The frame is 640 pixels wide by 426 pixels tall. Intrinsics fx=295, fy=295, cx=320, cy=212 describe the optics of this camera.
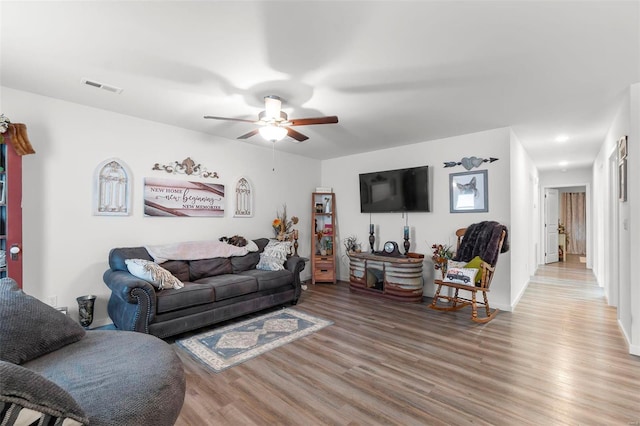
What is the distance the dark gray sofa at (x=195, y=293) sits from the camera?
2.72m

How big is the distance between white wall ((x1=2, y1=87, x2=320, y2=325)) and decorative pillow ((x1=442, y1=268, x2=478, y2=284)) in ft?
10.8

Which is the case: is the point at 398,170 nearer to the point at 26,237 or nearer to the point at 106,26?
the point at 106,26

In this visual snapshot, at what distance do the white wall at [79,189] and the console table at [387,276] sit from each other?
239 cm

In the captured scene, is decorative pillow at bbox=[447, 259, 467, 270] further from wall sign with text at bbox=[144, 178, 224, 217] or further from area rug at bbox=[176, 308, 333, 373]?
wall sign with text at bbox=[144, 178, 224, 217]

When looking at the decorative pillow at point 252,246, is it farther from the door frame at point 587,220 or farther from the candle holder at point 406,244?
the door frame at point 587,220

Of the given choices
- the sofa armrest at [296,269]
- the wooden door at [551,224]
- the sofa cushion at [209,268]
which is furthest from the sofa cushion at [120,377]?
the wooden door at [551,224]

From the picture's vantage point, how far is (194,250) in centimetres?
375

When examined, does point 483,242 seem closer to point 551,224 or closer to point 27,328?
point 27,328

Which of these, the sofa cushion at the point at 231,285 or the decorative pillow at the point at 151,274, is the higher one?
the decorative pillow at the point at 151,274

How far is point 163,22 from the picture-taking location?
1.82 meters

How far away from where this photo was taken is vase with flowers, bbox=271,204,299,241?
5035 mm

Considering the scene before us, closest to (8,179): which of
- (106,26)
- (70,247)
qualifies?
(70,247)

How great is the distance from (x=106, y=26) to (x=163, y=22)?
39 centimetres

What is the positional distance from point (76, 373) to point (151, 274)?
1735 millimetres
